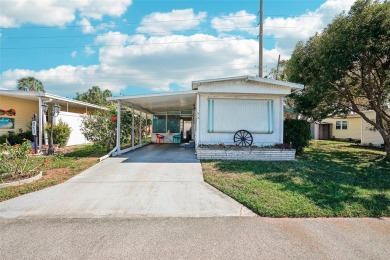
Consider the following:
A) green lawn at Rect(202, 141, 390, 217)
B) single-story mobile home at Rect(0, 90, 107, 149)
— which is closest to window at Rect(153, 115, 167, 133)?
single-story mobile home at Rect(0, 90, 107, 149)

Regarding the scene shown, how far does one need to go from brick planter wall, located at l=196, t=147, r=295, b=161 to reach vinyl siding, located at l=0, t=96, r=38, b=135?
35.1 feet

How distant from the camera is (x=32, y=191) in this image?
5441 mm

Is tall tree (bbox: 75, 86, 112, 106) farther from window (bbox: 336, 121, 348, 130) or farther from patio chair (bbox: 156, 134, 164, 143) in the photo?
window (bbox: 336, 121, 348, 130)

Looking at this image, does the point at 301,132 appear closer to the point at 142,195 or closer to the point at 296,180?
the point at 296,180

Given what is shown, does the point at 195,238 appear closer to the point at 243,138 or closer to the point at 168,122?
the point at 243,138

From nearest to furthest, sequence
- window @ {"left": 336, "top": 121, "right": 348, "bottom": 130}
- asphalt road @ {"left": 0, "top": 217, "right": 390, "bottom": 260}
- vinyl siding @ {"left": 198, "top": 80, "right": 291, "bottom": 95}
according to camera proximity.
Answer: asphalt road @ {"left": 0, "top": 217, "right": 390, "bottom": 260}, vinyl siding @ {"left": 198, "top": 80, "right": 291, "bottom": 95}, window @ {"left": 336, "top": 121, "right": 348, "bottom": 130}

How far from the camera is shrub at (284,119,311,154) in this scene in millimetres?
10898

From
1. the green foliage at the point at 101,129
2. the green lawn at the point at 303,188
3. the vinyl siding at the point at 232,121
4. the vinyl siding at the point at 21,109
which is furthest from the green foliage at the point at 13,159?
the vinyl siding at the point at 21,109

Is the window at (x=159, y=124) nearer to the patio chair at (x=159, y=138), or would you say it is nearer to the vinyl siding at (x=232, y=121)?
the patio chair at (x=159, y=138)

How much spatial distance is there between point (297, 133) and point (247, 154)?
3107 millimetres

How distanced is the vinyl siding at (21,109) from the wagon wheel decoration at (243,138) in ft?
38.4

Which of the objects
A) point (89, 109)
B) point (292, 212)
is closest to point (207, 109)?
point (292, 212)

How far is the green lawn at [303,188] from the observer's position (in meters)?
4.36

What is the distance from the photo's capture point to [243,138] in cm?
1023
